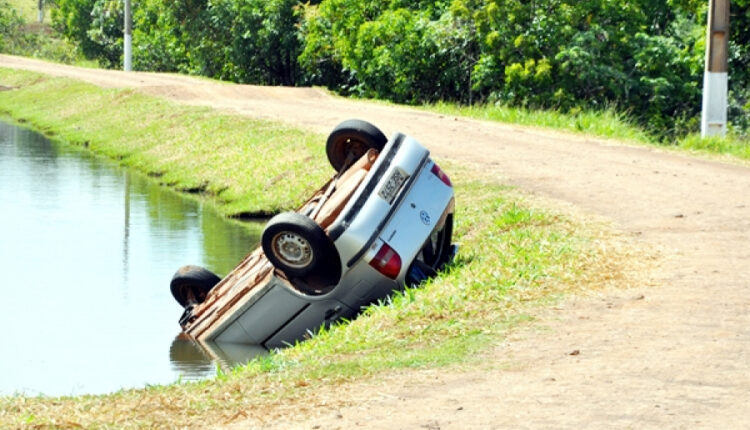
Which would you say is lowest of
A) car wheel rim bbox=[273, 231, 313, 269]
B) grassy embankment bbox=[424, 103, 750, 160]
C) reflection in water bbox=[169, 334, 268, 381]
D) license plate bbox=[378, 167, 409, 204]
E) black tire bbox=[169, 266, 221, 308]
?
reflection in water bbox=[169, 334, 268, 381]

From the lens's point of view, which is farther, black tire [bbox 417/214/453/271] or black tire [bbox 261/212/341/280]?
black tire [bbox 417/214/453/271]

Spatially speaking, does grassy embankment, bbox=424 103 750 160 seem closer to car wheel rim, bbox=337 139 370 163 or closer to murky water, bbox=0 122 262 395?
murky water, bbox=0 122 262 395

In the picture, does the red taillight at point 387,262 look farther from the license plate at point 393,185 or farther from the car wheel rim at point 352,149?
the car wheel rim at point 352,149

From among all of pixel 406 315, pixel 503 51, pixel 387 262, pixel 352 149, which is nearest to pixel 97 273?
pixel 352 149

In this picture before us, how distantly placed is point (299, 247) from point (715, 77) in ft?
38.8

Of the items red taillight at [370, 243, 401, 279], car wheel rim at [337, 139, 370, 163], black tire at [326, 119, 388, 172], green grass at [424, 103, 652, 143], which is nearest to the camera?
red taillight at [370, 243, 401, 279]

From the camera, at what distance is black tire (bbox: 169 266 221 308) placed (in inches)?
443

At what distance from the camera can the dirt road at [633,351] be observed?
5832mm

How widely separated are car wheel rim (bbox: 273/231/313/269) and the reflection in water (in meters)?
0.74

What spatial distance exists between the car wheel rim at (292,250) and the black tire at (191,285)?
1.93 meters

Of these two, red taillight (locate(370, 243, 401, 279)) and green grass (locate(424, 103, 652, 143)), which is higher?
green grass (locate(424, 103, 652, 143))

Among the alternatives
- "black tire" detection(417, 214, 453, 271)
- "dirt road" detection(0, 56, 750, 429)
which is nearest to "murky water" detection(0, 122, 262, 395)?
"black tire" detection(417, 214, 453, 271)

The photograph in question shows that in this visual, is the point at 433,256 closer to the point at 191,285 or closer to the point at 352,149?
the point at 352,149

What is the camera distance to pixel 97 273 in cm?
1340
